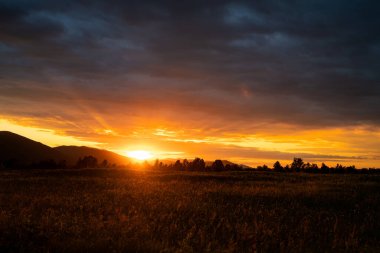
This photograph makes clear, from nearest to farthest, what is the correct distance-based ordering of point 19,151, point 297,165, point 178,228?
1. point 178,228
2. point 297,165
3. point 19,151

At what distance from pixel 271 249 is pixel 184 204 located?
17.1 ft

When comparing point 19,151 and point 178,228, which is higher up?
point 19,151

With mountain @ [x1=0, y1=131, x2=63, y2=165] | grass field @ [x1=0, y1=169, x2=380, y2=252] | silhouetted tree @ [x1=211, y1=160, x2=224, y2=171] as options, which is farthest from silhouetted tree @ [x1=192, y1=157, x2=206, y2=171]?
mountain @ [x1=0, y1=131, x2=63, y2=165]

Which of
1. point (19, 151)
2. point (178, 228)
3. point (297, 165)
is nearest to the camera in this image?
point (178, 228)

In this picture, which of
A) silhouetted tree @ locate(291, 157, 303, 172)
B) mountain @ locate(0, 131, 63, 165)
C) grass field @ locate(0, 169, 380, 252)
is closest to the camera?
grass field @ locate(0, 169, 380, 252)

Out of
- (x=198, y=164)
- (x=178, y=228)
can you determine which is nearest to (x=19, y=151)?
(x=198, y=164)

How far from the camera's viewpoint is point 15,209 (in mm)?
11383

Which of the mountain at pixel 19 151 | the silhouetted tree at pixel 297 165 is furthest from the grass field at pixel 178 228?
the mountain at pixel 19 151

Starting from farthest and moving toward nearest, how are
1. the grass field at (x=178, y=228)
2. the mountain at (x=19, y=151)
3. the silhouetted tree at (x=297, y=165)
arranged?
1. the mountain at (x=19, y=151)
2. the silhouetted tree at (x=297, y=165)
3. the grass field at (x=178, y=228)

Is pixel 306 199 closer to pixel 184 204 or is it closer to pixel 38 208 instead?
pixel 184 204

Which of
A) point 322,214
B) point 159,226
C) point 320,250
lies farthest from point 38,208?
point 322,214

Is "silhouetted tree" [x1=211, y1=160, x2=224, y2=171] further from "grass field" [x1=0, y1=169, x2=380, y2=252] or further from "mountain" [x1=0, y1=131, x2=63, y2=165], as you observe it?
"mountain" [x1=0, y1=131, x2=63, y2=165]

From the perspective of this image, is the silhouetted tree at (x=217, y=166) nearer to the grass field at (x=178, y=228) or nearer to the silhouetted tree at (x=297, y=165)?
the silhouetted tree at (x=297, y=165)

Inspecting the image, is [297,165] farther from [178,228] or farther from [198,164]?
[178,228]
